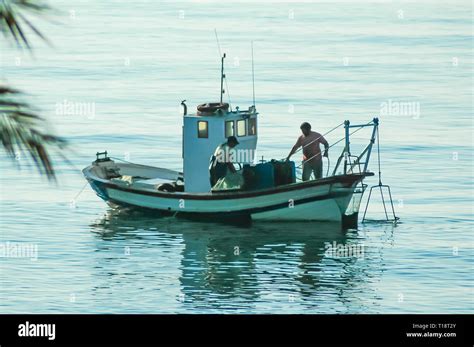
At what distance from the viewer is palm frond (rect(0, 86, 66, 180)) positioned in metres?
4.19

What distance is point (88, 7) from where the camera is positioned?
130 meters

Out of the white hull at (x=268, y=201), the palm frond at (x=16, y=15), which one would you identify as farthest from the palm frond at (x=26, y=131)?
the white hull at (x=268, y=201)

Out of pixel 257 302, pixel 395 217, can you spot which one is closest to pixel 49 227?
pixel 395 217

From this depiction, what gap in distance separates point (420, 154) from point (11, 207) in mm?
17377

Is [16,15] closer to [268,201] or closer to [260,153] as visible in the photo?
[268,201]

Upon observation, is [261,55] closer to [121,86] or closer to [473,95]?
[121,86]

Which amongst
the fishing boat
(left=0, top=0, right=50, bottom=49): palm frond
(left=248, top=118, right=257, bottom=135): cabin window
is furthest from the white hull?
(left=0, top=0, right=50, bottom=49): palm frond

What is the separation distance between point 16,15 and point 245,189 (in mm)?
24865

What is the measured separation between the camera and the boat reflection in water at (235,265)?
907 inches

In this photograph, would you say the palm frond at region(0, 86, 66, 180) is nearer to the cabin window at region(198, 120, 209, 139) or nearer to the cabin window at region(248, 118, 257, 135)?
the cabin window at region(198, 120, 209, 139)

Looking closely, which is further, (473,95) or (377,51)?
(377,51)

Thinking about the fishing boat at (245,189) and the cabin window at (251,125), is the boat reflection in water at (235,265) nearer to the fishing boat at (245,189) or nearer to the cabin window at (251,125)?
the fishing boat at (245,189)

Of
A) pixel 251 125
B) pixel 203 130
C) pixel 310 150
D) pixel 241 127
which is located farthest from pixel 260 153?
pixel 310 150

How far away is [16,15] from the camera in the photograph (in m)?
4.28
